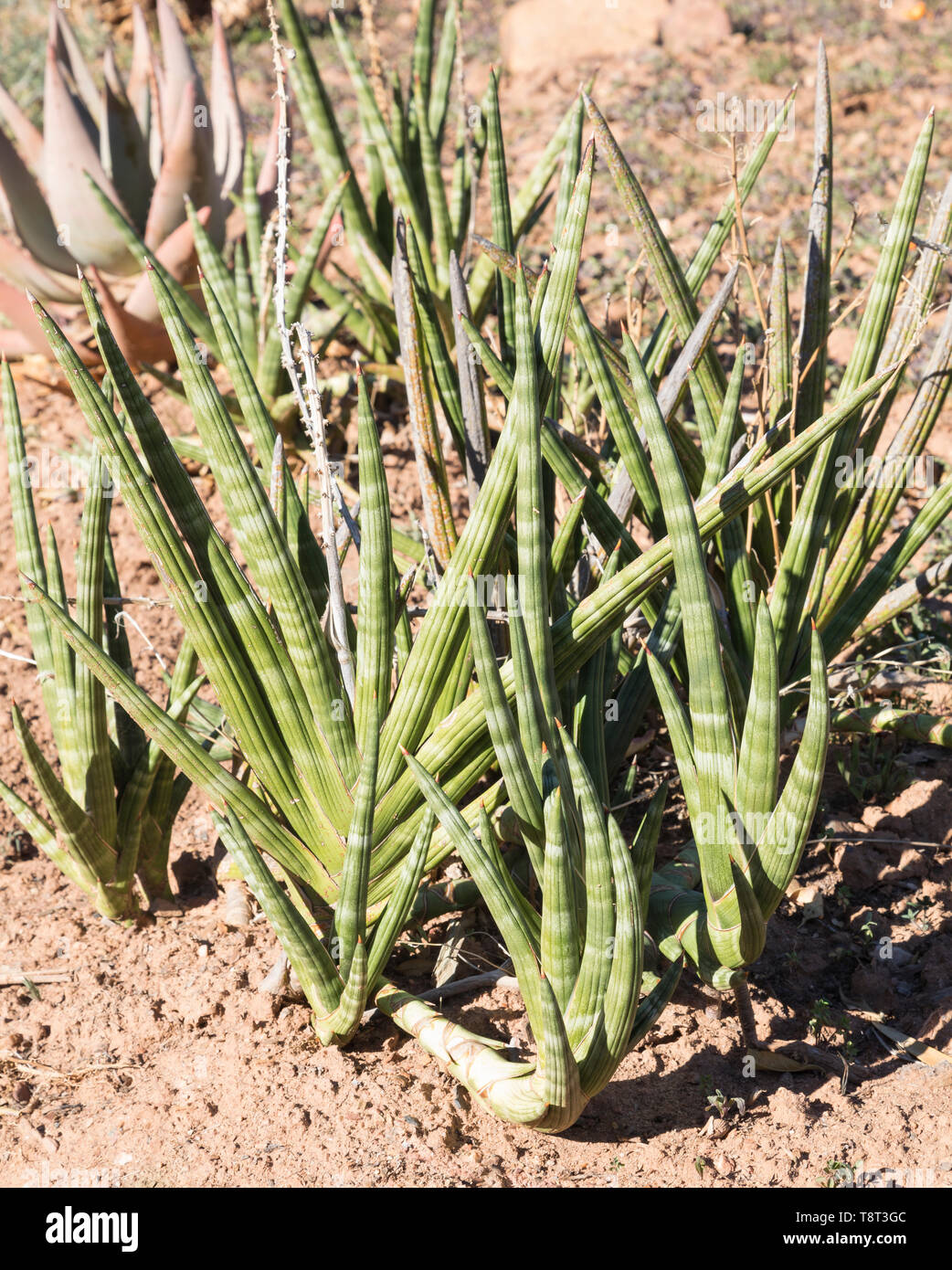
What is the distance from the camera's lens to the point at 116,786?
6.39 feet

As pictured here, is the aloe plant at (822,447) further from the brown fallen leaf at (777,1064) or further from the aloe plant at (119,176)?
the aloe plant at (119,176)

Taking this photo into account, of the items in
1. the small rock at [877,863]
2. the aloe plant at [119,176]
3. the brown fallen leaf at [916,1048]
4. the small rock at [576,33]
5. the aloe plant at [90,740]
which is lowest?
the small rock at [877,863]

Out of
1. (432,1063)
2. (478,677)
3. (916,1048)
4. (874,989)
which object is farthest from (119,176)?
(916,1048)

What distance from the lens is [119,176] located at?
374cm

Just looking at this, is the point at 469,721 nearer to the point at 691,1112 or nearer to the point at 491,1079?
the point at 491,1079

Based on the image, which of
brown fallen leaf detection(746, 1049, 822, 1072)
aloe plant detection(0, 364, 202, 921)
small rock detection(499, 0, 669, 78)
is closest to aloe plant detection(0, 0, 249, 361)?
aloe plant detection(0, 364, 202, 921)

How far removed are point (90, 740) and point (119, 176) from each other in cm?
272

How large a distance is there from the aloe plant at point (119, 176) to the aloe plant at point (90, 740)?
1.44 m

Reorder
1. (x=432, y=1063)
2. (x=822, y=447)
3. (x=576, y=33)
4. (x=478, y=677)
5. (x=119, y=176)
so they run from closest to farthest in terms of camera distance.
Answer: (x=478, y=677) → (x=432, y=1063) → (x=822, y=447) → (x=119, y=176) → (x=576, y=33)

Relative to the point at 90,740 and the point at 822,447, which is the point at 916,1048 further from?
the point at 90,740

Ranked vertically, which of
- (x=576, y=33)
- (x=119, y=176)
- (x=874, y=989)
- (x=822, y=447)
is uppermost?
(x=576, y=33)

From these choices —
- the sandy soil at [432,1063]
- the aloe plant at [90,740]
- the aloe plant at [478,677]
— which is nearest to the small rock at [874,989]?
the sandy soil at [432,1063]

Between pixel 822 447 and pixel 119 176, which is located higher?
pixel 119 176

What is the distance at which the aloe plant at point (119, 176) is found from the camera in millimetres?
3311
